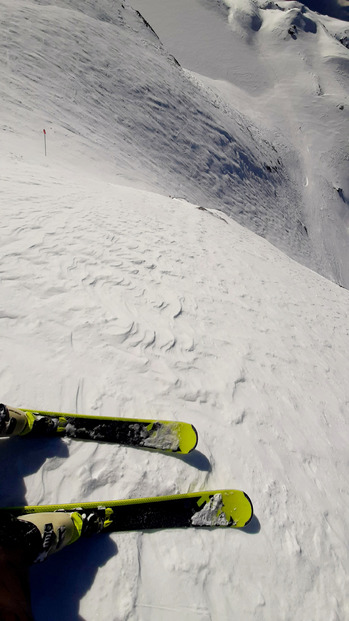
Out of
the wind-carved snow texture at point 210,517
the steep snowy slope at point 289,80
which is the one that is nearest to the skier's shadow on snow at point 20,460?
the wind-carved snow texture at point 210,517

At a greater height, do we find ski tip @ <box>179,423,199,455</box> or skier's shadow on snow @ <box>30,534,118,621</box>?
ski tip @ <box>179,423,199,455</box>

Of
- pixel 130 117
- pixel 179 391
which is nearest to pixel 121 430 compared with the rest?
pixel 179 391

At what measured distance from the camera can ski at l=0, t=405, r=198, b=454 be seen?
2850 millimetres

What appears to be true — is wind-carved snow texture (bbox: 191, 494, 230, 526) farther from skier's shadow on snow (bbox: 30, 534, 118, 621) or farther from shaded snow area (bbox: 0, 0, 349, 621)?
skier's shadow on snow (bbox: 30, 534, 118, 621)

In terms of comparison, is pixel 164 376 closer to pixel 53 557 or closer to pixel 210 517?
pixel 210 517

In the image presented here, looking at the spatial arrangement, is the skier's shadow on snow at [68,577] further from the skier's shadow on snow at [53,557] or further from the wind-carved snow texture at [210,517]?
the wind-carved snow texture at [210,517]

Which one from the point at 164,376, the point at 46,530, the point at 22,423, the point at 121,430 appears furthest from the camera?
the point at 164,376

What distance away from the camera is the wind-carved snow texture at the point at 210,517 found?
2680mm

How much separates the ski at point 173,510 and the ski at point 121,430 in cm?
46

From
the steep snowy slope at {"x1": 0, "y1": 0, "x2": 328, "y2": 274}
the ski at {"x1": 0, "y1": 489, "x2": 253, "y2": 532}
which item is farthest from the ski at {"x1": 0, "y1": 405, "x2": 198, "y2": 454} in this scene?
the steep snowy slope at {"x1": 0, "y1": 0, "x2": 328, "y2": 274}

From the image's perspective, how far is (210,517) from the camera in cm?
271

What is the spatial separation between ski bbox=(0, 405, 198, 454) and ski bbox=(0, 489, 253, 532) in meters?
0.46

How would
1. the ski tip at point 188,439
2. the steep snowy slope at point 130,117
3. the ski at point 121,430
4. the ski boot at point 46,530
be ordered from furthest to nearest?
the steep snowy slope at point 130,117
the ski tip at point 188,439
the ski at point 121,430
the ski boot at point 46,530

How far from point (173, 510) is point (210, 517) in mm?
329
